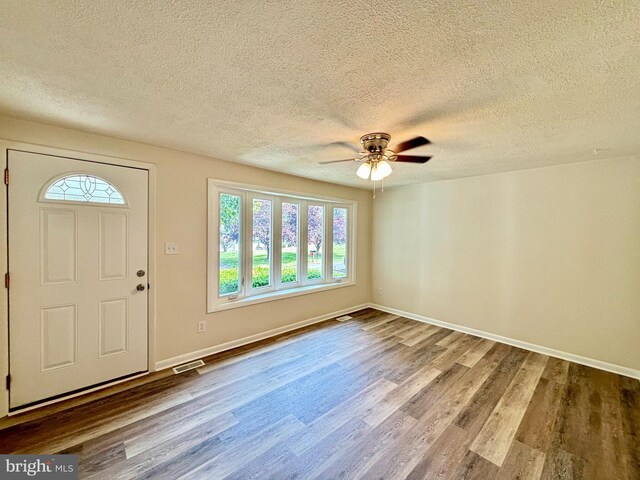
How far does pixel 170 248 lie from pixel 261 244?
1.20 meters

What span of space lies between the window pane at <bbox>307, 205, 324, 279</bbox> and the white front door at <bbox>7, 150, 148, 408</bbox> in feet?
7.74

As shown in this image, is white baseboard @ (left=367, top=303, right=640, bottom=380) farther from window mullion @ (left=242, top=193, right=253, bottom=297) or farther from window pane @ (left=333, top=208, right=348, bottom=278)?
window mullion @ (left=242, top=193, right=253, bottom=297)

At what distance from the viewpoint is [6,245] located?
2.01 meters

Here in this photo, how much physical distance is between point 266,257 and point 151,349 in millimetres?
1723

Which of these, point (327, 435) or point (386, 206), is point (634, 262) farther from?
point (327, 435)

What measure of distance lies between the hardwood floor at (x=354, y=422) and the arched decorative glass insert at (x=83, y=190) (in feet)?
5.75

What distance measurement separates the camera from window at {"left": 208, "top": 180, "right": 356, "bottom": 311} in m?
3.25

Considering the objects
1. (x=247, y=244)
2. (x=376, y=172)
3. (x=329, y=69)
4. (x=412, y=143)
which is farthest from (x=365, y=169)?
(x=247, y=244)

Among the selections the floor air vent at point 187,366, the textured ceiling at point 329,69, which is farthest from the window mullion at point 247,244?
the textured ceiling at point 329,69

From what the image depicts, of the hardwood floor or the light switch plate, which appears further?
the light switch plate

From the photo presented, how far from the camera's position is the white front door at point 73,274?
207cm

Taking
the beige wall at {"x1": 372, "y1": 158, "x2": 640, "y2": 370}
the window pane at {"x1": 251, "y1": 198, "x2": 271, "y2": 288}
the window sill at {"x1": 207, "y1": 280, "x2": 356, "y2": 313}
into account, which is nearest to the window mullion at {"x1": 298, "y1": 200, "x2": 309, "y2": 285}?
the window sill at {"x1": 207, "y1": 280, "x2": 356, "y2": 313}

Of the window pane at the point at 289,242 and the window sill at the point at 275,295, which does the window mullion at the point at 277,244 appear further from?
the window sill at the point at 275,295

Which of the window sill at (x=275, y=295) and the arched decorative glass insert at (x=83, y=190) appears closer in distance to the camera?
the arched decorative glass insert at (x=83, y=190)
